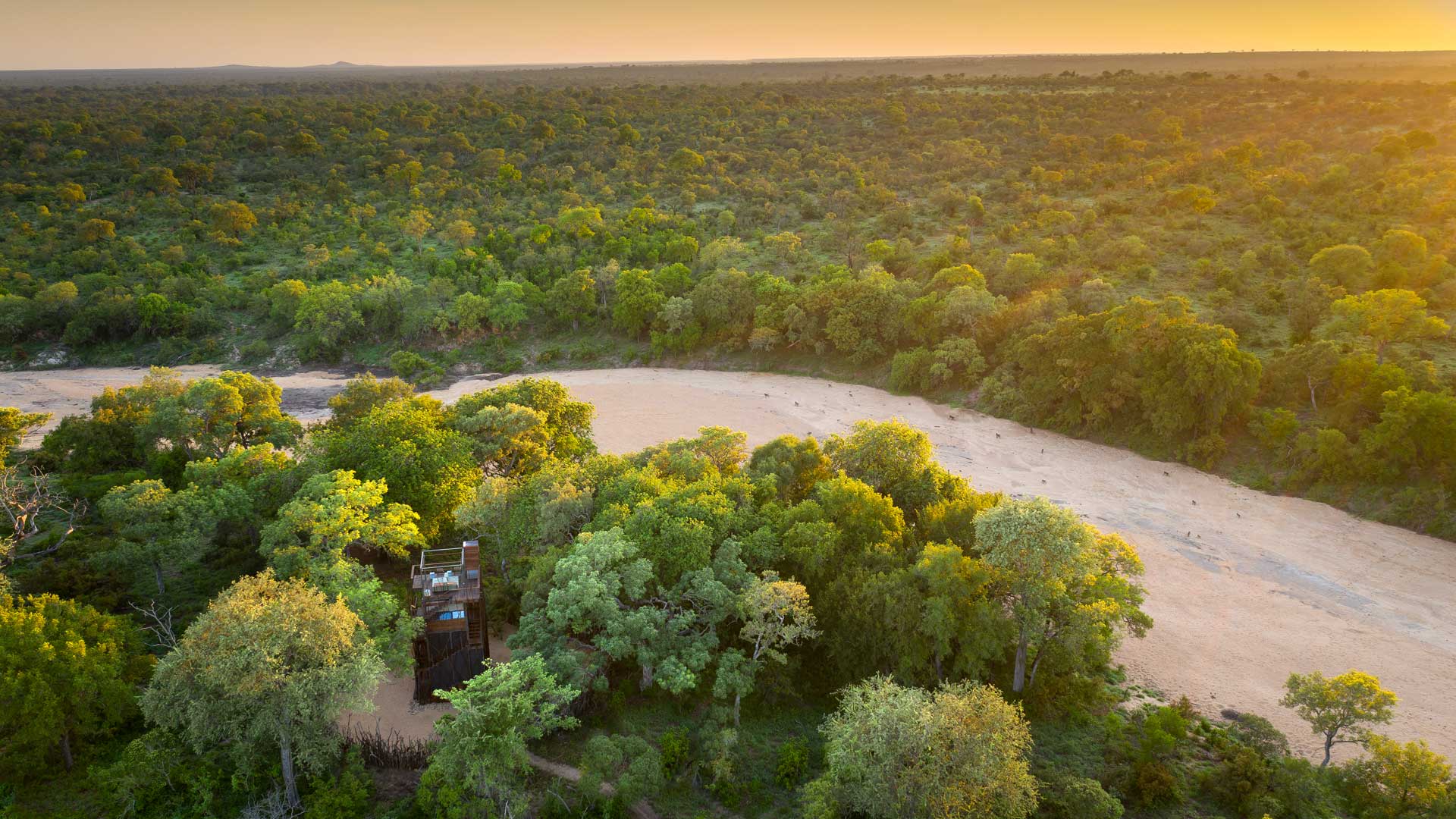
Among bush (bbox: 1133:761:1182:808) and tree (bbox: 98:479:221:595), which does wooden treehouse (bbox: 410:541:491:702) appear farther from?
bush (bbox: 1133:761:1182:808)

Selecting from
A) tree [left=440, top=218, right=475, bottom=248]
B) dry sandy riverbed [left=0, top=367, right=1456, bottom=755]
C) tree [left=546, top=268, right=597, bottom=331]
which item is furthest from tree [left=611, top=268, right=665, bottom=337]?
tree [left=440, top=218, right=475, bottom=248]

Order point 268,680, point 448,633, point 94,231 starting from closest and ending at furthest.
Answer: point 268,680
point 448,633
point 94,231

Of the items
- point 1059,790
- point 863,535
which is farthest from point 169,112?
point 1059,790

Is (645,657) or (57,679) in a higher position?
(57,679)

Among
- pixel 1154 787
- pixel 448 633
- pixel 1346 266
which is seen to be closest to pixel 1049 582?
pixel 1154 787

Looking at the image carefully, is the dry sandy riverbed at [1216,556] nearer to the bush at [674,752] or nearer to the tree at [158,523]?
the bush at [674,752]

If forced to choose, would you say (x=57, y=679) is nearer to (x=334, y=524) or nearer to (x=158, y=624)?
(x=158, y=624)
